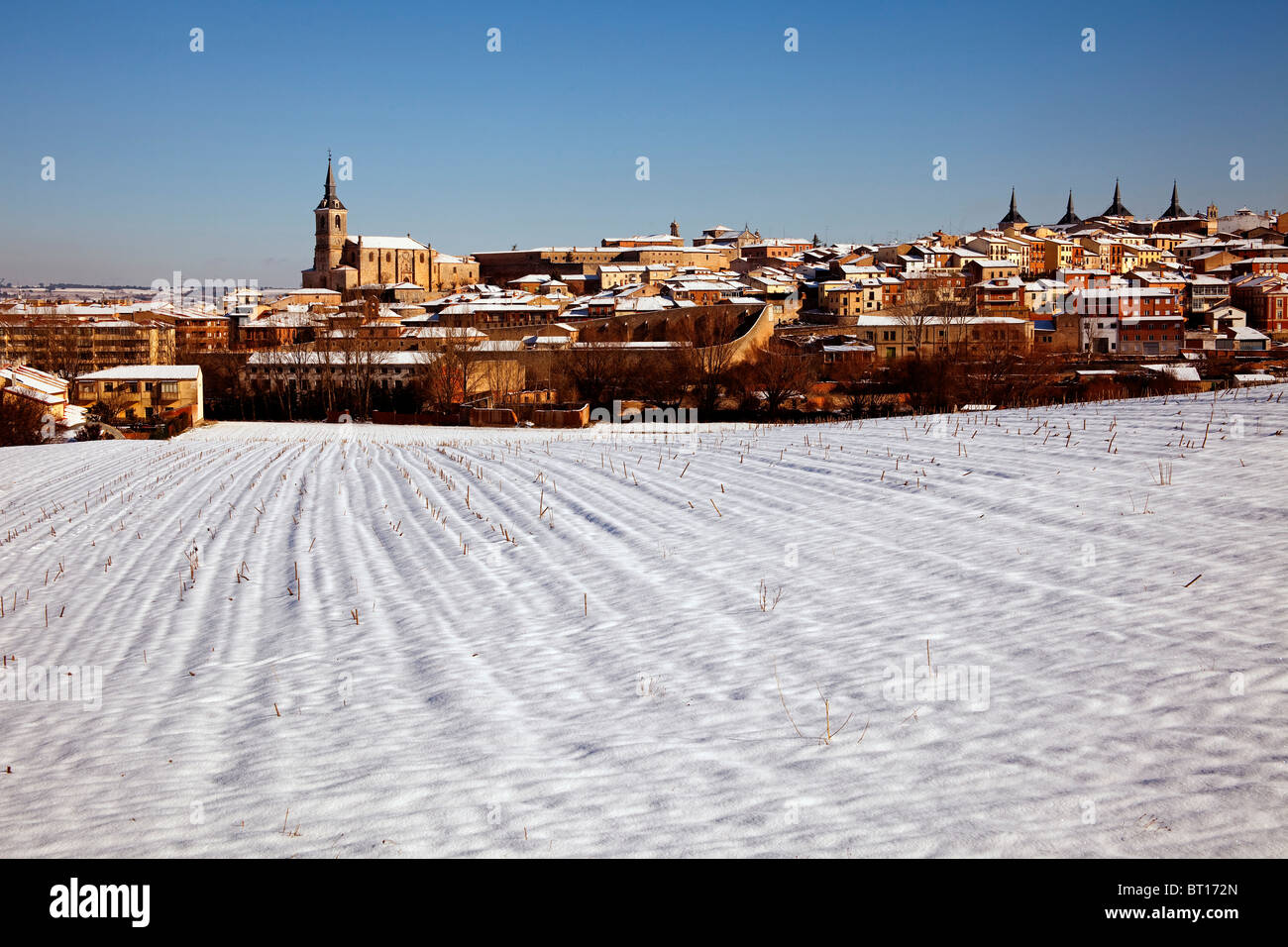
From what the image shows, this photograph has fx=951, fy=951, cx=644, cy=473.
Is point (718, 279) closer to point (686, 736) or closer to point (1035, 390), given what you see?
point (1035, 390)

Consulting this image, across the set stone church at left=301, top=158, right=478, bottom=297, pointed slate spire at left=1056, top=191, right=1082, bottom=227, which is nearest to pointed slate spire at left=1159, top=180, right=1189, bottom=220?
pointed slate spire at left=1056, top=191, right=1082, bottom=227

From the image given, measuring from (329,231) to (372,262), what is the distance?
9928mm

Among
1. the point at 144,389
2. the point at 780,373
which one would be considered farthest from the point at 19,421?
the point at 780,373

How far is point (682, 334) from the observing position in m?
59.2

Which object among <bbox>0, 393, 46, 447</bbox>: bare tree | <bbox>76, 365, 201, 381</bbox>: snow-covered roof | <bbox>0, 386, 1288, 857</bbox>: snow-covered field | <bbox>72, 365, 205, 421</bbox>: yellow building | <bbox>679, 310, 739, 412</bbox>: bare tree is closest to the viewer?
<bbox>0, 386, 1288, 857</bbox>: snow-covered field

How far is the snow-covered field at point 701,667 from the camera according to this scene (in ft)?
13.7

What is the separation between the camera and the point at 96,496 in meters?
14.0

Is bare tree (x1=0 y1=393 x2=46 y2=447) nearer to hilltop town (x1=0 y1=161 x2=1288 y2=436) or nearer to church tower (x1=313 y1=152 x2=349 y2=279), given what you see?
hilltop town (x1=0 y1=161 x2=1288 y2=436)

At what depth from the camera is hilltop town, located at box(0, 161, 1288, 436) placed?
39.7 metres

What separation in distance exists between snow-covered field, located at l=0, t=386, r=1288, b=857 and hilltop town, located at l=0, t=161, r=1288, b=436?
60.9 feet

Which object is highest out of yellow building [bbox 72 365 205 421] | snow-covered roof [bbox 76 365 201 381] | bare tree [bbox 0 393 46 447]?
snow-covered roof [bbox 76 365 201 381]

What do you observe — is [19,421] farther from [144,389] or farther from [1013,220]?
[1013,220]
